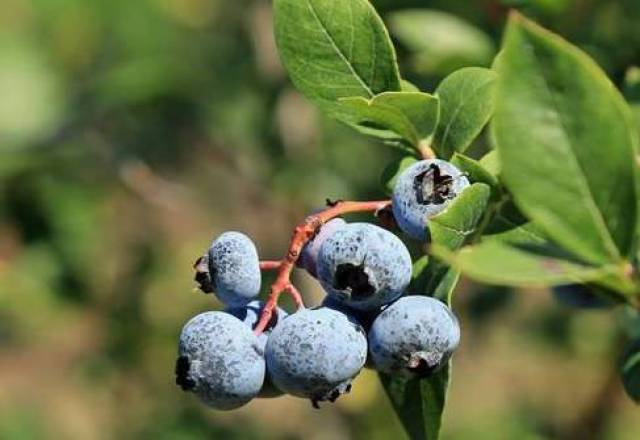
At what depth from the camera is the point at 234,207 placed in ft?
10.3

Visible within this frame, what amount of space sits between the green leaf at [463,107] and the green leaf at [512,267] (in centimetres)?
30

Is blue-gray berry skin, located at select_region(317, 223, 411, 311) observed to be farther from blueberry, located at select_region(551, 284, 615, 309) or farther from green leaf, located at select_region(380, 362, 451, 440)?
blueberry, located at select_region(551, 284, 615, 309)

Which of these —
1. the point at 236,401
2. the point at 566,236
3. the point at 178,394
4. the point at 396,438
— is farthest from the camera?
the point at 178,394

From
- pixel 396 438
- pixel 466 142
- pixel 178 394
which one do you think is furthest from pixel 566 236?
pixel 178 394

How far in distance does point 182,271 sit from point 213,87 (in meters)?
0.51

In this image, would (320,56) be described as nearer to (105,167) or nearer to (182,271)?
(105,167)

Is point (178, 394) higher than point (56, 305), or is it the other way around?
point (56, 305)

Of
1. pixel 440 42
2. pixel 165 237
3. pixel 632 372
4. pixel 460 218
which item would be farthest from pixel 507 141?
pixel 165 237

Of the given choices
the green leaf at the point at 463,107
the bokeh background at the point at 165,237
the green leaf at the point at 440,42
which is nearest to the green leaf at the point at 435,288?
the green leaf at the point at 463,107

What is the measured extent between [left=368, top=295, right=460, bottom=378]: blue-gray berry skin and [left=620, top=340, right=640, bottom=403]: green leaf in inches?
9.8

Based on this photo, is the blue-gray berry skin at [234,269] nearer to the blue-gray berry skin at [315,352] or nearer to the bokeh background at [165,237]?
the blue-gray berry skin at [315,352]

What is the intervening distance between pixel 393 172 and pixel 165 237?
2214 millimetres

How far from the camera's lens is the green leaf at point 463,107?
113cm

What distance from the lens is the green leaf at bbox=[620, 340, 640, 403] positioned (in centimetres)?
120
